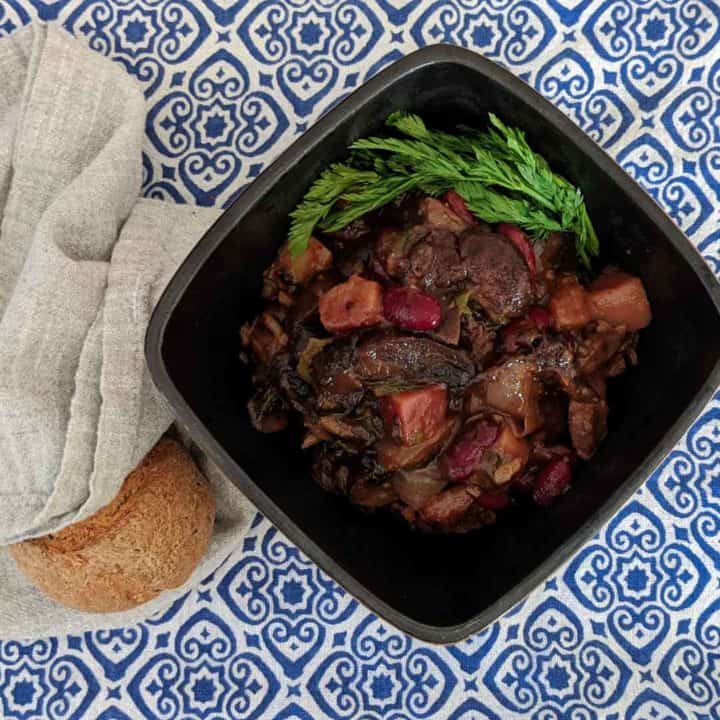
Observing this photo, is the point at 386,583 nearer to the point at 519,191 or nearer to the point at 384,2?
the point at 519,191

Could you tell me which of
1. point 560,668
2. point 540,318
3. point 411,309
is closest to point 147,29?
point 411,309

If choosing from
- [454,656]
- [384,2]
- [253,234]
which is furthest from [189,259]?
[454,656]

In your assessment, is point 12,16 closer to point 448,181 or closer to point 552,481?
point 448,181

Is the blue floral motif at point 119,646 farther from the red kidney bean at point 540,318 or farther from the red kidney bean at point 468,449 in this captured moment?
the red kidney bean at point 540,318

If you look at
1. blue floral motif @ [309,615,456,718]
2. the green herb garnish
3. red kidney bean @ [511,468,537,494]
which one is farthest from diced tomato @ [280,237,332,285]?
blue floral motif @ [309,615,456,718]

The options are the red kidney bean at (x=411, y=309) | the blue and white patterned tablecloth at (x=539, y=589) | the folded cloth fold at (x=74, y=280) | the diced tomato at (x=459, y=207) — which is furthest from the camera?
the blue and white patterned tablecloth at (x=539, y=589)

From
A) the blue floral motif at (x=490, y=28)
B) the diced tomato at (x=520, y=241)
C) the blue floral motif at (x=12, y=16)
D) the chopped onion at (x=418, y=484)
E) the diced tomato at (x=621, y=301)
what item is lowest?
the blue floral motif at (x=12, y=16)

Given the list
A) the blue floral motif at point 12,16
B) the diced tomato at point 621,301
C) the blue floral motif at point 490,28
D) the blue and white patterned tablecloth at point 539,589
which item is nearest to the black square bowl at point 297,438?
the diced tomato at point 621,301
